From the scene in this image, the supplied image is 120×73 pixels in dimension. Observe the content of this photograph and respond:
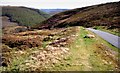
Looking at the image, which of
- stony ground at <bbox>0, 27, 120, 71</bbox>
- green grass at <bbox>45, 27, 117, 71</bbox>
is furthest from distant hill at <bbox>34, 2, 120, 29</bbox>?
green grass at <bbox>45, 27, 117, 71</bbox>

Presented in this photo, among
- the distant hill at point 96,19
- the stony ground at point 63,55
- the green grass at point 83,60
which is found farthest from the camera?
the distant hill at point 96,19

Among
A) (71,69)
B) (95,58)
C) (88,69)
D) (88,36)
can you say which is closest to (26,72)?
(71,69)

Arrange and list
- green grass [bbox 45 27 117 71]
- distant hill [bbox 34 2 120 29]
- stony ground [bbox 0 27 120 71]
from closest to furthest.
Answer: green grass [bbox 45 27 117 71] < stony ground [bbox 0 27 120 71] < distant hill [bbox 34 2 120 29]

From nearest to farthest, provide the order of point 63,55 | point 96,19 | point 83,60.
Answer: point 83,60 < point 63,55 < point 96,19

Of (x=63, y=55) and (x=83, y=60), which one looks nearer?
(x=83, y=60)

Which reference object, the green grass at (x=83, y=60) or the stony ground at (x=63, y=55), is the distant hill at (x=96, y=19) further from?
the green grass at (x=83, y=60)

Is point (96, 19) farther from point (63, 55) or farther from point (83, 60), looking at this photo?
point (83, 60)

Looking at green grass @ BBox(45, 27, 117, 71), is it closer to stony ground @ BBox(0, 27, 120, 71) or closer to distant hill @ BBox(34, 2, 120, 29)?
stony ground @ BBox(0, 27, 120, 71)

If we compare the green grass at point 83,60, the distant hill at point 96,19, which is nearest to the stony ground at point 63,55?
the green grass at point 83,60

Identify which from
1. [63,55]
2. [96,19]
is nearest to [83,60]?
[63,55]

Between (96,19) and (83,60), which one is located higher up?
(83,60)

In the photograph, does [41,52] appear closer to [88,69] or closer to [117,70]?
[88,69]
